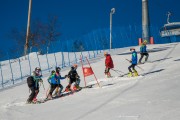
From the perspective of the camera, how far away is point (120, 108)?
1178cm

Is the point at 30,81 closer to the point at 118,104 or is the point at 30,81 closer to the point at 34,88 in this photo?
the point at 34,88

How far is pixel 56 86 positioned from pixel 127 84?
3.80m

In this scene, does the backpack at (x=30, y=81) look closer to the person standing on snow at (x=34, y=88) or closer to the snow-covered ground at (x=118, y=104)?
the person standing on snow at (x=34, y=88)

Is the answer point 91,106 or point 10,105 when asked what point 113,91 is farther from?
point 10,105

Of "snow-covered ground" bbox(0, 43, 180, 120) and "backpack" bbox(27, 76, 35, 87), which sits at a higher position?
"backpack" bbox(27, 76, 35, 87)

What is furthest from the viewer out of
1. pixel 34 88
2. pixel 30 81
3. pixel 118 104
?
pixel 34 88

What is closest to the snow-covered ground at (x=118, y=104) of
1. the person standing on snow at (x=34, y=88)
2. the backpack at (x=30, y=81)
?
the person standing on snow at (x=34, y=88)

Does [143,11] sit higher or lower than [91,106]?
higher

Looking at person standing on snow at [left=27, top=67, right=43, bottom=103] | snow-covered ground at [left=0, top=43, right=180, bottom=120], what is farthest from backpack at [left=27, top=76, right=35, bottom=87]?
snow-covered ground at [left=0, top=43, right=180, bottom=120]

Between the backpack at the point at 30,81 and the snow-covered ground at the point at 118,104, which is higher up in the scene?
the backpack at the point at 30,81

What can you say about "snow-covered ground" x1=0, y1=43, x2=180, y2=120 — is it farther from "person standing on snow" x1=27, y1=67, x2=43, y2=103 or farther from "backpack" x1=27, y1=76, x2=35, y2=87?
"backpack" x1=27, y1=76, x2=35, y2=87

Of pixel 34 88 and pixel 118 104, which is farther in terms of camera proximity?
pixel 34 88

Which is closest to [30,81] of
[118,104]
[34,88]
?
[34,88]

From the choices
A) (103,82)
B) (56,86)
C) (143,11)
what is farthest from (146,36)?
(56,86)
